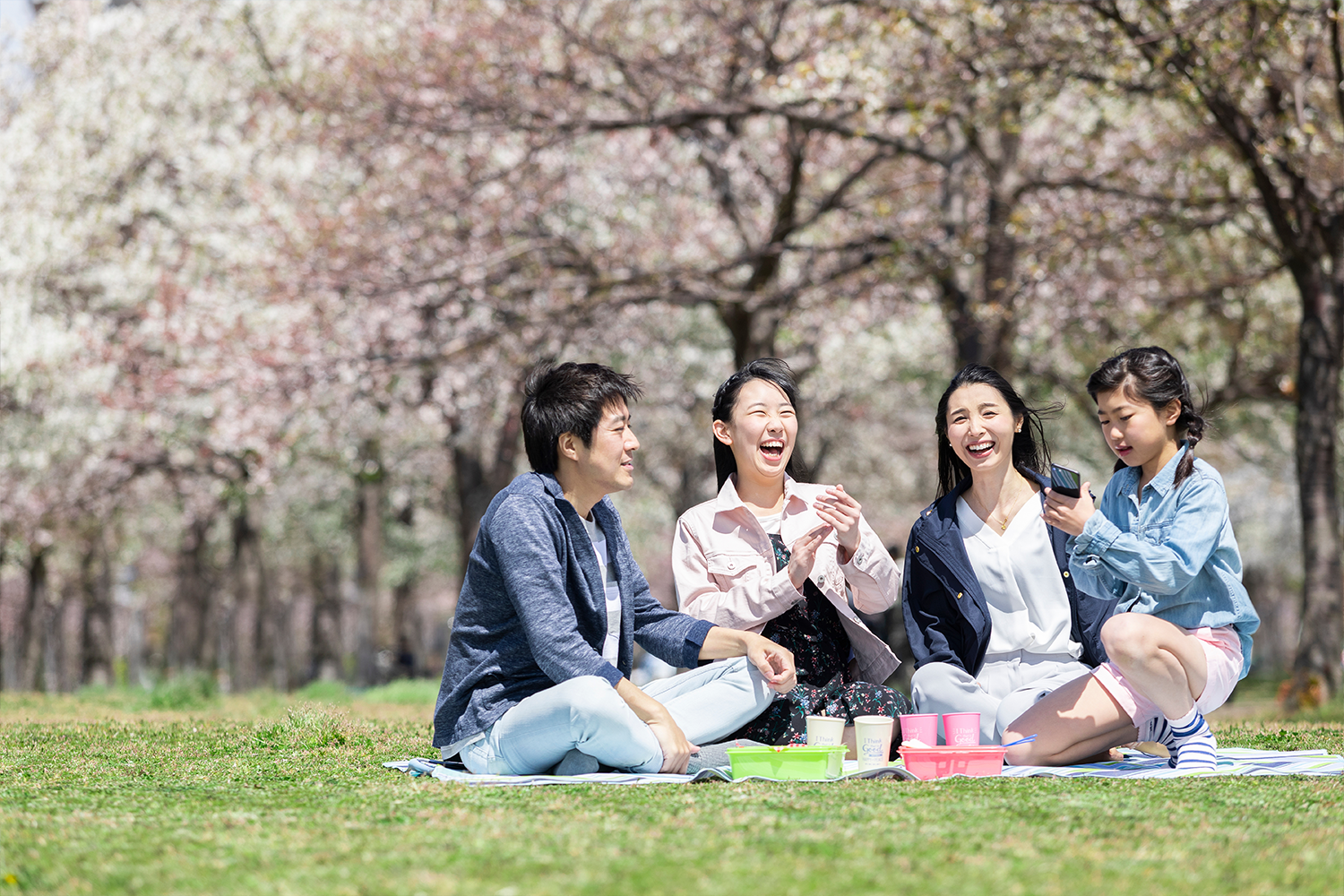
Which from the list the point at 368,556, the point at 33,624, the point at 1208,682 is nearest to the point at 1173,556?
the point at 1208,682

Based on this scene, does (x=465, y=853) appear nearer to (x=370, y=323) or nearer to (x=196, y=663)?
(x=370, y=323)

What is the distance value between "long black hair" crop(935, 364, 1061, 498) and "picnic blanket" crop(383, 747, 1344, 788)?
3.93ft

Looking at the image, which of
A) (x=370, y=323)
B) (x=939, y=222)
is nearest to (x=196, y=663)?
(x=370, y=323)

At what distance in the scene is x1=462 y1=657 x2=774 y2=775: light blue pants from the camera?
3953 millimetres

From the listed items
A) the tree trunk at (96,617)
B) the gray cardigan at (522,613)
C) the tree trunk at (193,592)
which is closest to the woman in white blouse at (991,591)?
the gray cardigan at (522,613)

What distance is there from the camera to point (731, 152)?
12984 mm

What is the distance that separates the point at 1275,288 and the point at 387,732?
47.4 feet

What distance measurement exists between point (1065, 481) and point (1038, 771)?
1070 mm

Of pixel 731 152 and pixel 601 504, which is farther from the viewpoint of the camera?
pixel 731 152

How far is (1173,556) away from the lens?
13.3 feet

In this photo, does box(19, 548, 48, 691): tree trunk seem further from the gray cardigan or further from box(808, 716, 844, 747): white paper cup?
box(808, 716, 844, 747): white paper cup

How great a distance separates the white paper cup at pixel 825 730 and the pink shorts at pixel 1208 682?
0.97 metres

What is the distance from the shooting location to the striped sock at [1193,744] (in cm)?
424

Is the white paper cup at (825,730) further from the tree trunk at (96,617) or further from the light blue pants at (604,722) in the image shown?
the tree trunk at (96,617)
